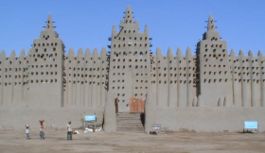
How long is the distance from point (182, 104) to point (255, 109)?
27.0 ft

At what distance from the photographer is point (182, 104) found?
41.1 metres

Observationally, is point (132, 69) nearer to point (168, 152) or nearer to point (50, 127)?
point (50, 127)

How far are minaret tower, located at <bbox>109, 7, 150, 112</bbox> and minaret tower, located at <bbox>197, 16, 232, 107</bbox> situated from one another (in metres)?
4.71

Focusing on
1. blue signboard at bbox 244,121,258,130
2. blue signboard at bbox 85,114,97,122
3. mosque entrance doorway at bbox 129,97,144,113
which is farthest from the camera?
mosque entrance doorway at bbox 129,97,144,113

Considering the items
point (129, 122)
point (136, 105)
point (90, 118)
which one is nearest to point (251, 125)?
point (129, 122)

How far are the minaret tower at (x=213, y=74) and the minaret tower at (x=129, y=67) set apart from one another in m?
4.71

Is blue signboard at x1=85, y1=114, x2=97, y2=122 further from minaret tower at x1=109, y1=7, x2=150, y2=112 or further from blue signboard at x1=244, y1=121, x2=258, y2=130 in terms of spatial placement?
blue signboard at x1=244, y1=121, x2=258, y2=130

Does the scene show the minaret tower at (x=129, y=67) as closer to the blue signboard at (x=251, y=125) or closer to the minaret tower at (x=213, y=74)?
the minaret tower at (x=213, y=74)

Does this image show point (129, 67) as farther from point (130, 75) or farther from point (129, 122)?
point (129, 122)

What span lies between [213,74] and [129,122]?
10424 millimetres

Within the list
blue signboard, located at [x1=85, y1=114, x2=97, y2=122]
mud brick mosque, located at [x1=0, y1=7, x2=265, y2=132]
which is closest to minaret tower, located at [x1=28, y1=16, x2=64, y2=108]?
mud brick mosque, located at [x1=0, y1=7, x2=265, y2=132]

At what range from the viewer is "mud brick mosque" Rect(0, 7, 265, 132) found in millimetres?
40406

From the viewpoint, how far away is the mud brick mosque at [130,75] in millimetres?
40406

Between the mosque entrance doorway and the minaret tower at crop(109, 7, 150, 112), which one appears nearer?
the mosque entrance doorway
